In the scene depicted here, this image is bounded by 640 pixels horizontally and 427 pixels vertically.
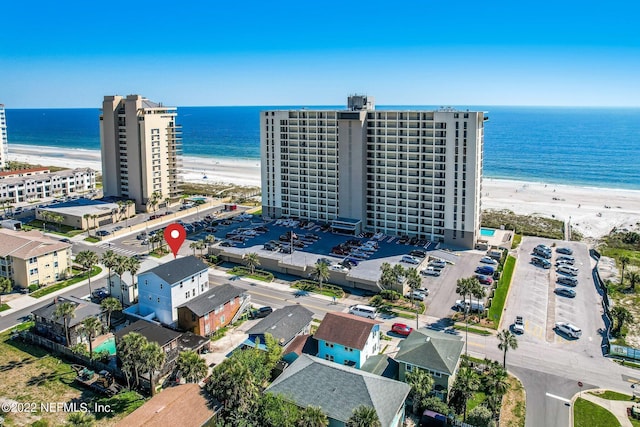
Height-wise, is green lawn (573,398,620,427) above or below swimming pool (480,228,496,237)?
below

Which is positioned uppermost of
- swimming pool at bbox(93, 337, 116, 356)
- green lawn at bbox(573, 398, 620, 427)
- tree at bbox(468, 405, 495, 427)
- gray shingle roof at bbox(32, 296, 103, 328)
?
gray shingle roof at bbox(32, 296, 103, 328)

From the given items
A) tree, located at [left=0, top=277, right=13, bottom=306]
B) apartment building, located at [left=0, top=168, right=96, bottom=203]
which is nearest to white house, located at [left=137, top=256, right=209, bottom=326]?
tree, located at [left=0, top=277, right=13, bottom=306]

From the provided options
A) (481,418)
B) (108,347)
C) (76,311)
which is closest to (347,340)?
(481,418)

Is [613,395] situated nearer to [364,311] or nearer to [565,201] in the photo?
[364,311]

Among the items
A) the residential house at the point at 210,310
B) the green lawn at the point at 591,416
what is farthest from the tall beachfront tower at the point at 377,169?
the green lawn at the point at 591,416

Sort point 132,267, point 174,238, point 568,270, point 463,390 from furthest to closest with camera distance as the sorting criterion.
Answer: point 174,238
point 568,270
point 132,267
point 463,390

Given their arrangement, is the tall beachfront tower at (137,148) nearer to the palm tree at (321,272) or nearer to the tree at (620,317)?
the palm tree at (321,272)

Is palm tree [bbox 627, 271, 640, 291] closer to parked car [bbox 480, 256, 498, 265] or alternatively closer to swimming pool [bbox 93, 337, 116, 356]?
parked car [bbox 480, 256, 498, 265]

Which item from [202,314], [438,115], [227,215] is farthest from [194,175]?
[202,314]
